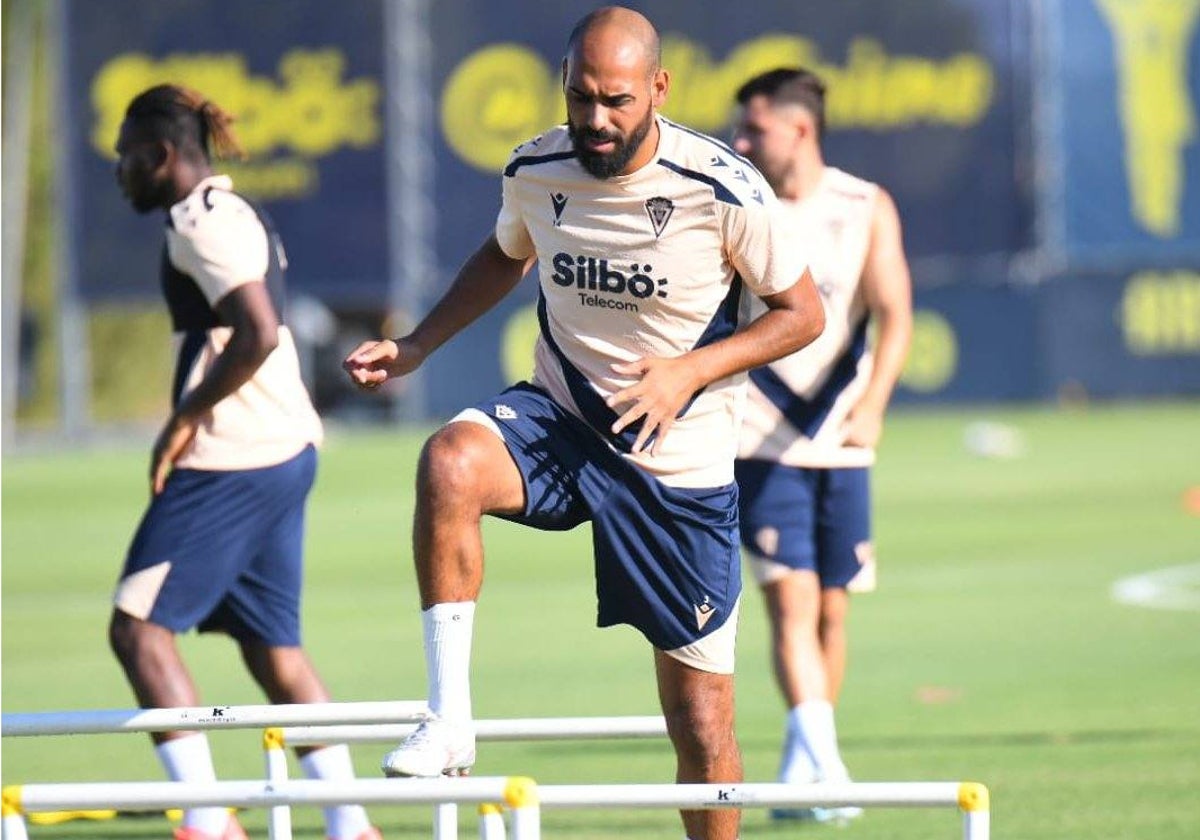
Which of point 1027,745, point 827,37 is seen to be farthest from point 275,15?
point 1027,745

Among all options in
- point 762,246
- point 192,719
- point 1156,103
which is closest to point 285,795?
point 192,719

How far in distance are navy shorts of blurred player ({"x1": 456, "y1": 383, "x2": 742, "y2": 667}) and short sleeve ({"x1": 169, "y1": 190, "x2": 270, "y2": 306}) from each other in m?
1.68

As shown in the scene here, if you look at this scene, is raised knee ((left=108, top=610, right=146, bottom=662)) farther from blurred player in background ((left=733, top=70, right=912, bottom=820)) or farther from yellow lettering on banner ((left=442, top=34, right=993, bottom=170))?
yellow lettering on banner ((left=442, top=34, right=993, bottom=170))

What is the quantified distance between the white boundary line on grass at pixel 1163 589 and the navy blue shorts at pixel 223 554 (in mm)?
6989

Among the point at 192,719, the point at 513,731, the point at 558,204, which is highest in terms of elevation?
the point at 558,204

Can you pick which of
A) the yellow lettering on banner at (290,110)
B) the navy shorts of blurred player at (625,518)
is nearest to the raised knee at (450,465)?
the navy shorts of blurred player at (625,518)

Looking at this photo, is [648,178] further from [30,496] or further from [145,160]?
[30,496]

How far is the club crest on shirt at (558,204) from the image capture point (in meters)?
6.05

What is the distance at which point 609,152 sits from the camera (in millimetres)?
5812

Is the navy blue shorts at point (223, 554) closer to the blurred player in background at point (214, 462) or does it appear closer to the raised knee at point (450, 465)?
the blurred player in background at point (214, 462)

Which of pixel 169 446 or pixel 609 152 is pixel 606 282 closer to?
pixel 609 152

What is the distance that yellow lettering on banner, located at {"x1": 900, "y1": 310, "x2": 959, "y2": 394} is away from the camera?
3028cm

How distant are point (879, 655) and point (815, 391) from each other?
4107mm

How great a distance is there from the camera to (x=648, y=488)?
608 cm
